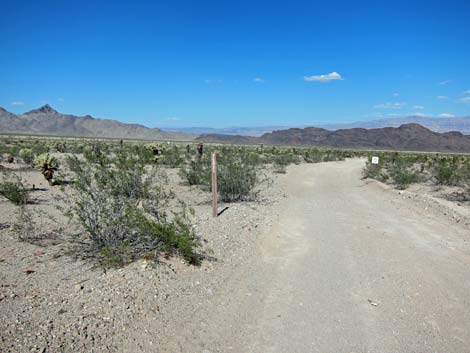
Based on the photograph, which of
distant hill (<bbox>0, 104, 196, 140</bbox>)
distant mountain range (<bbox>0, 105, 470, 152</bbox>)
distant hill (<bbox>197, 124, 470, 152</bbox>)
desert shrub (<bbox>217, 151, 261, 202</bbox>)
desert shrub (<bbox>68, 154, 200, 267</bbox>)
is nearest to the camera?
desert shrub (<bbox>68, 154, 200, 267</bbox>)

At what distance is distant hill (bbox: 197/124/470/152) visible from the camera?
12536cm

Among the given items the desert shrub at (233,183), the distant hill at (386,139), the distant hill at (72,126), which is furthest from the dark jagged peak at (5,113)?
the desert shrub at (233,183)

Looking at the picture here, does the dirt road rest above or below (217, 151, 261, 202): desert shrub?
below

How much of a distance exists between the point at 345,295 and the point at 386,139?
140052 millimetres

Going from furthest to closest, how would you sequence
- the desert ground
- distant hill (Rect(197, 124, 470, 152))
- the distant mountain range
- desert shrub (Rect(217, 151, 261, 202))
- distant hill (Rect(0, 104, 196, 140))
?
distant hill (Rect(0, 104, 196, 140)) → the distant mountain range → distant hill (Rect(197, 124, 470, 152)) → desert shrub (Rect(217, 151, 261, 202)) → the desert ground

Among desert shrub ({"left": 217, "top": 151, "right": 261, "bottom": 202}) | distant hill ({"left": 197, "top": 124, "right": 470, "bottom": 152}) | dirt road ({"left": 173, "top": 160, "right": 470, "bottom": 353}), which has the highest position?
desert shrub ({"left": 217, "top": 151, "right": 261, "bottom": 202})

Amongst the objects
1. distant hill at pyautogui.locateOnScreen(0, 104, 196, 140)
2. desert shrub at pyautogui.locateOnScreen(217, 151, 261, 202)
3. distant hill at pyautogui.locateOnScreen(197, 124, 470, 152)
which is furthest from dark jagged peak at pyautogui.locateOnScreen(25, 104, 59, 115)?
desert shrub at pyautogui.locateOnScreen(217, 151, 261, 202)

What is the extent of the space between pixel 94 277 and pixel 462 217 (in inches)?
394

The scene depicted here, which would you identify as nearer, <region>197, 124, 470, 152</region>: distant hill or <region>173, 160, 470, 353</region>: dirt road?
<region>173, 160, 470, 353</region>: dirt road

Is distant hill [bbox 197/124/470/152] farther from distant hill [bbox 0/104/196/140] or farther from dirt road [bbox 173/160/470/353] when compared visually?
dirt road [bbox 173/160/470/353]

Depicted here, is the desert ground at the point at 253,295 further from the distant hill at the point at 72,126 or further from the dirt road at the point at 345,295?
the distant hill at the point at 72,126

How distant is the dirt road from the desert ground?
2cm

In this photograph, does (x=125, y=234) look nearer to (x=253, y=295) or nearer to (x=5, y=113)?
(x=253, y=295)

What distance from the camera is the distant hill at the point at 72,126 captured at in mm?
161375
